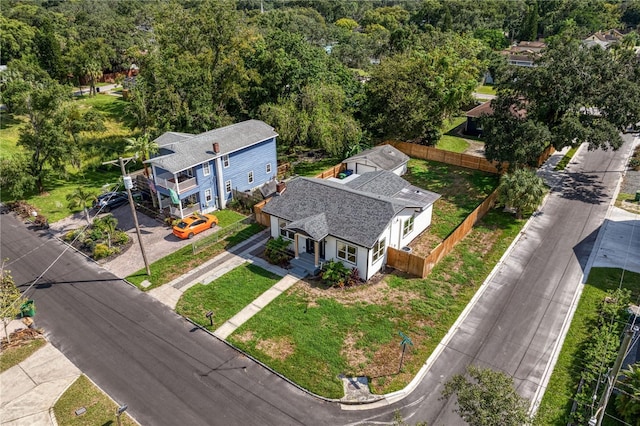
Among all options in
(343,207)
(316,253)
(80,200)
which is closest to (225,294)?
(316,253)

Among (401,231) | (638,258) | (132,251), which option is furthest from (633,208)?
(132,251)

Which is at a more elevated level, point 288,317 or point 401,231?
point 401,231

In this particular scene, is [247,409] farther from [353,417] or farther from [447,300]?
[447,300]

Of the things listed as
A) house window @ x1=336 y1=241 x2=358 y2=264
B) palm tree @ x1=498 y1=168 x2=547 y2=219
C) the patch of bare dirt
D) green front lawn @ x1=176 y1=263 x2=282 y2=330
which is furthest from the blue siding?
palm tree @ x1=498 y1=168 x2=547 y2=219

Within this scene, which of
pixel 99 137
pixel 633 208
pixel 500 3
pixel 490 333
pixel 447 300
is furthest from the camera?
pixel 500 3

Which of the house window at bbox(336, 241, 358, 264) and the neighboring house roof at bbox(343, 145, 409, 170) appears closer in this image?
the house window at bbox(336, 241, 358, 264)

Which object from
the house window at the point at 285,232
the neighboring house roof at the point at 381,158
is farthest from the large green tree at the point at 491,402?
the neighboring house roof at the point at 381,158

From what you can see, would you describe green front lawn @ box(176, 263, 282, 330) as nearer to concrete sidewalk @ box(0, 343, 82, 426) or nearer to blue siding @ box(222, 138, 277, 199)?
concrete sidewalk @ box(0, 343, 82, 426)
